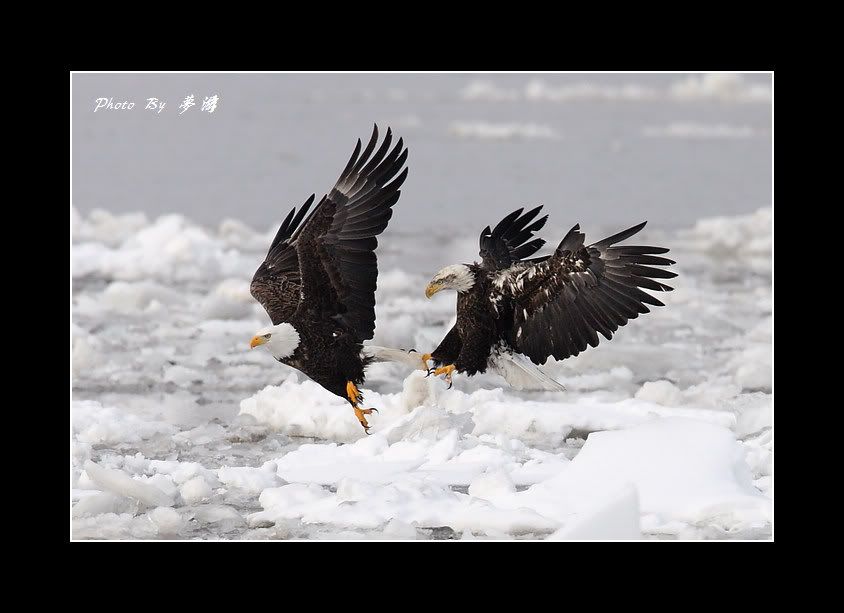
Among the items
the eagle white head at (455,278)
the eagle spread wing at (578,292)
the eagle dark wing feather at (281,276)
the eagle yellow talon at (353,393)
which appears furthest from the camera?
the eagle dark wing feather at (281,276)

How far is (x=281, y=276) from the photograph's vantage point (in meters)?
6.07

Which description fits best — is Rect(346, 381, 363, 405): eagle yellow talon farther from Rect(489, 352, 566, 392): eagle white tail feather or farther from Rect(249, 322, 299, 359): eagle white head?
Rect(489, 352, 566, 392): eagle white tail feather

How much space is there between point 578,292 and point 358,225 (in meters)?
1.11

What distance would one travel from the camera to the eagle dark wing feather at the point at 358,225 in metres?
5.73

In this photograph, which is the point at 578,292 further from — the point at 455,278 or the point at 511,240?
the point at 511,240

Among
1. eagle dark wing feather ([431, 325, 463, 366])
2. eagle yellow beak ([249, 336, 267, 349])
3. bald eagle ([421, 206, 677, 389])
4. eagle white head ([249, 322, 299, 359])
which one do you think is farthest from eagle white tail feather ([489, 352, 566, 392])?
eagle yellow beak ([249, 336, 267, 349])

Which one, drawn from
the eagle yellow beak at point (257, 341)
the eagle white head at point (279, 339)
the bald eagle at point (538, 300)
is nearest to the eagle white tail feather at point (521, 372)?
the bald eagle at point (538, 300)

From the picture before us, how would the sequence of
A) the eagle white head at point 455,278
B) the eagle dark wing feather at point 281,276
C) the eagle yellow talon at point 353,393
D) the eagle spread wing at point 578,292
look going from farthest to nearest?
the eagle dark wing feather at point 281,276
the eagle yellow talon at point 353,393
the eagle white head at point 455,278
the eagle spread wing at point 578,292

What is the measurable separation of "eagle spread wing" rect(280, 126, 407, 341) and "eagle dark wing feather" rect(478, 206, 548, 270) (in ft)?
1.61

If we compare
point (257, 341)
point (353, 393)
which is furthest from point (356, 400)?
point (257, 341)

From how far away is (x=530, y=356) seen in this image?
5.64 meters

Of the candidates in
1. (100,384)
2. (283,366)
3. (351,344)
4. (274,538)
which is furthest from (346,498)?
(100,384)

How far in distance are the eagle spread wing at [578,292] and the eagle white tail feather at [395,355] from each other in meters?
0.51

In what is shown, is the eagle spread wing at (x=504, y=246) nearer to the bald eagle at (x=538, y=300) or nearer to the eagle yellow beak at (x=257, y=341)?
the bald eagle at (x=538, y=300)
